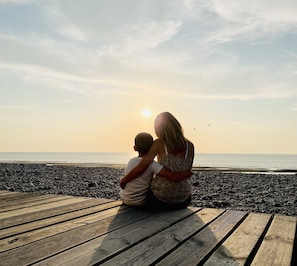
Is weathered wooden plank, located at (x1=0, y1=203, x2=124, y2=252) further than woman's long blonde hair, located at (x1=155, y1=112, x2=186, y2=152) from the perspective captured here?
No

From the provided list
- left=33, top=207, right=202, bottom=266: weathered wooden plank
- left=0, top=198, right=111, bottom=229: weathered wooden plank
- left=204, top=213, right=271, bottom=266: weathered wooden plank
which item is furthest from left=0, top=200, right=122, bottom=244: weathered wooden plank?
left=204, top=213, right=271, bottom=266: weathered wooden plank

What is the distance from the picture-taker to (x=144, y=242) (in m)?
3.23

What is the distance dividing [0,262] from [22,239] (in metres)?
0.67

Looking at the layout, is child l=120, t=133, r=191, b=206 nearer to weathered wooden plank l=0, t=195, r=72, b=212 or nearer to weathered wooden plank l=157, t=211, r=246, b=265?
weathered wooden plank l=157, t=211, r=246, b=265

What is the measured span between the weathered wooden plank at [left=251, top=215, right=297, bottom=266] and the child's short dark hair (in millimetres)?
2077

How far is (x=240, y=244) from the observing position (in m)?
3.28

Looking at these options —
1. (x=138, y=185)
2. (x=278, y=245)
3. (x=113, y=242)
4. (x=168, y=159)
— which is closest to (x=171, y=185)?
(x=168, y=159)

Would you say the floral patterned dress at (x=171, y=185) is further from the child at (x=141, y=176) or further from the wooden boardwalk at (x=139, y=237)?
the wooden boardwalk at (x=139, y=237)

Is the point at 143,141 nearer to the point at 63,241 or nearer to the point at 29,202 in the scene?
the point at 63,241

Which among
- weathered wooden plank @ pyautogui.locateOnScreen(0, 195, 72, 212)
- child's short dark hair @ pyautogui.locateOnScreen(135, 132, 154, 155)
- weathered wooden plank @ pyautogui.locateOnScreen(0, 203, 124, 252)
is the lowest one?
weathered wooden plank @ pyautogui.locateOnScreen(0, 195, 72, 212)

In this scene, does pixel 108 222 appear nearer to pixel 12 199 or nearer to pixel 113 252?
pixel 113 252

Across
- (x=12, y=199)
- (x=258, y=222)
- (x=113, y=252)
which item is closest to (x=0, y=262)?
(x=113, y=252)

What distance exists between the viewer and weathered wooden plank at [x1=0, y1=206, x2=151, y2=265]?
2.80 metres

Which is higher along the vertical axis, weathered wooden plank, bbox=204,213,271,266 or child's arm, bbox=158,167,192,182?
child's arm, bbox=158,167,192,182
